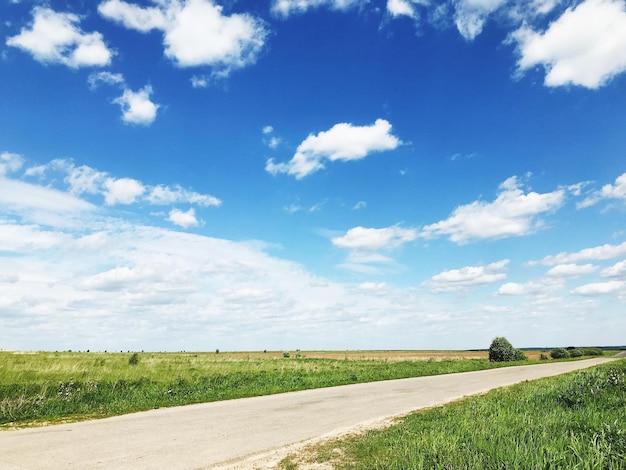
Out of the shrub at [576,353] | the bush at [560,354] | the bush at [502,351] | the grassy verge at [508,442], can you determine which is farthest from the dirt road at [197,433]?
the shrub at [576,353]

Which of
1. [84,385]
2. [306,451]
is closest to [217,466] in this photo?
[306,451]

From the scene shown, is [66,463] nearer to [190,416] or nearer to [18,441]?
[18,441]

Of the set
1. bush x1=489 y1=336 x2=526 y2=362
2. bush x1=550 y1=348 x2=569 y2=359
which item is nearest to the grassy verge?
bush x1=489 y1=336 x2=526 y2=362

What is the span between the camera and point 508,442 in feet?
21.2

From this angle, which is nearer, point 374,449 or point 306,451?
point 374,449

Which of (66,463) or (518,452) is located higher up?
(518,452)

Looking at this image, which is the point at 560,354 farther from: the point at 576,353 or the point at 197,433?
the point at 197,433

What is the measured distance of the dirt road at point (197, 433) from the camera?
8922 millimetres

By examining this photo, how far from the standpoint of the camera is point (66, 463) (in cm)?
869

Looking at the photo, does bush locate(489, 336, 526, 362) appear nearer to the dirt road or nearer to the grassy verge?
the dirt road

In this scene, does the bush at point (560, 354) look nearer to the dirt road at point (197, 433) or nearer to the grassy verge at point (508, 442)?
the dirt road at point (197, 433)

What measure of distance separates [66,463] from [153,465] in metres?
1.78

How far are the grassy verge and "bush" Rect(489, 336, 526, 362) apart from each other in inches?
1722

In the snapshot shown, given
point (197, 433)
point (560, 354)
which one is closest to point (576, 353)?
point (560, 354)
